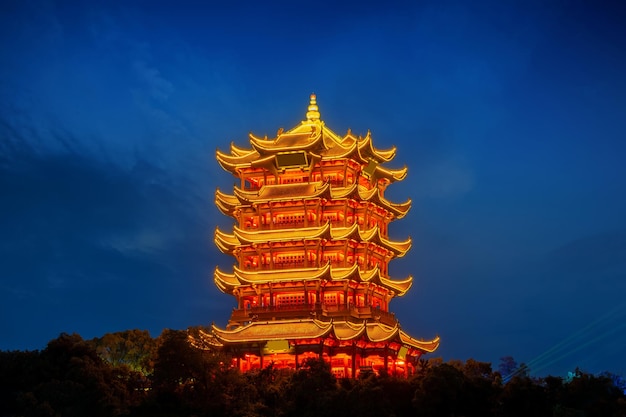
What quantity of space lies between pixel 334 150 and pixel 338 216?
3771 mm

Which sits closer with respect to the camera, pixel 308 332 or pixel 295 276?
pixel 308 332

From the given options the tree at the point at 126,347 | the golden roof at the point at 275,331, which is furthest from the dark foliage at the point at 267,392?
the tree at the point at 126,347

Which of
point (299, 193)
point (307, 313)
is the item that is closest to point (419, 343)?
point (307, 313)

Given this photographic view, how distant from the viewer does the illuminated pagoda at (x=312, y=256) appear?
49781mm

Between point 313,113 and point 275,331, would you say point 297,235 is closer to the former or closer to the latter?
point 275,331

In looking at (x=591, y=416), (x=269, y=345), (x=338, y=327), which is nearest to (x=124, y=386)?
(x=269, y=345)

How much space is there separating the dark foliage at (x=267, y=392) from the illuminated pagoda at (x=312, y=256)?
15.4ft

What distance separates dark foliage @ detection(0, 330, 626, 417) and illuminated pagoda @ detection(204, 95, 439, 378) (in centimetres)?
469

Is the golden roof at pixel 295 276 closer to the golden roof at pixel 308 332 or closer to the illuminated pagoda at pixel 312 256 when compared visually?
the illuminated pagoda at pixel 312 256

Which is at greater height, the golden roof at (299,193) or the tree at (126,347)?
the golden roof at (299,193)

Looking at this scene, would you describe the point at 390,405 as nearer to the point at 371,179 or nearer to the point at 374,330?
the point at 374,330

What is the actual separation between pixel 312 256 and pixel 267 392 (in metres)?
11.3

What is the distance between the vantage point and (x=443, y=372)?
41156 mm

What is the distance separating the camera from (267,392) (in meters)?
43.5
